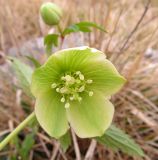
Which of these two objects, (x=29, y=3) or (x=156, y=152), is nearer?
(x=156, y=152)

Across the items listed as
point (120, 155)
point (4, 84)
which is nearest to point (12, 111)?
point (4, 84)

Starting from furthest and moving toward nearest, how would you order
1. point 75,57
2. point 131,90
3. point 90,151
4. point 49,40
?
point 131,90 → point 90,151 → point 49,40 → point 75,57

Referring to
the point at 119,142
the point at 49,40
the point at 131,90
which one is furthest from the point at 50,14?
the point at 131,90

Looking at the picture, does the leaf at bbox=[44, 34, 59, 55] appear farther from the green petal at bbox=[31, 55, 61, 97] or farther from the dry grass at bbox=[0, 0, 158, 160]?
the dry grass at bbox=[0, 0, 158, 160]

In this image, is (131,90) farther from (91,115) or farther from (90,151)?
(91,115)

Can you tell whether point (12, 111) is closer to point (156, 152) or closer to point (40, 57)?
point (40, 57)

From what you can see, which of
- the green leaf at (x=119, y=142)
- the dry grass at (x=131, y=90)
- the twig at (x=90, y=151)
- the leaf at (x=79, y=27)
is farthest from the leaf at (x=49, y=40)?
the twig at (x=90, y=151)

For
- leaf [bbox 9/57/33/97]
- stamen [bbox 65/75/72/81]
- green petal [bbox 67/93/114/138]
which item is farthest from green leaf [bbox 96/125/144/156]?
leaf [bbox 9/57/33/97]
